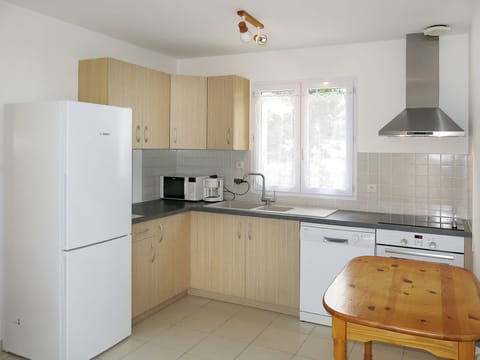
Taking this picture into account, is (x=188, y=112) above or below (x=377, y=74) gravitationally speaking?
below

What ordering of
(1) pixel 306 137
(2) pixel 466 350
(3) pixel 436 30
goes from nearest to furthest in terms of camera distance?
(2) pixel 466 350 → (3) pixel 436 30 → (1) pixel 306 137

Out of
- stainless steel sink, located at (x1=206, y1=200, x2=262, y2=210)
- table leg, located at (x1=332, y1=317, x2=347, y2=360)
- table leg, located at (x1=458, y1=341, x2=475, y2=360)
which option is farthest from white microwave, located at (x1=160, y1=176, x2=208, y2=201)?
table leg, located at (x1=458, y1=341, x2=475, y2=360)

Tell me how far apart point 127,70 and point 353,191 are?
91.4 inches

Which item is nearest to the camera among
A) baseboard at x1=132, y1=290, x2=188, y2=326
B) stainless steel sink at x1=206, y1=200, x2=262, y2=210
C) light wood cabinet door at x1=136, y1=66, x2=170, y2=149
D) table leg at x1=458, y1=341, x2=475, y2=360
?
table leg at x1=458, y1=341, x2=475, y2=360

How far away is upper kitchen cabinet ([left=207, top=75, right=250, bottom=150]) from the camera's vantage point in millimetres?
4273

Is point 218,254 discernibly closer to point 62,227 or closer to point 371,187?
point 371,187

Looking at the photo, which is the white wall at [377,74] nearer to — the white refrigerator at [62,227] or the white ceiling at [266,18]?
the white ceiling at [266,18]

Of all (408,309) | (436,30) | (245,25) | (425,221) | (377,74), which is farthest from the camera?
(377,74)

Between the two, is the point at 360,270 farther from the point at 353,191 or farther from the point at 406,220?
the point at 353,191

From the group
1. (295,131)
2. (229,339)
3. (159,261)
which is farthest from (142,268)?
(295,131)

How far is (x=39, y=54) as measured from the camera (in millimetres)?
3260

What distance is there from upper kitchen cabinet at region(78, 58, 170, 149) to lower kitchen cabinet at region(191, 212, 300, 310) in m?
0.91

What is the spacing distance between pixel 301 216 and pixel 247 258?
2.24 feet

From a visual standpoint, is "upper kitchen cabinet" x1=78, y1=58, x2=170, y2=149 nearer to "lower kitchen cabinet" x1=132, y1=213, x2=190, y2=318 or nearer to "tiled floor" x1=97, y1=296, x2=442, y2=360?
"lower kitchen cabinet" x1=132, y1=213, x2=190, y2=318
